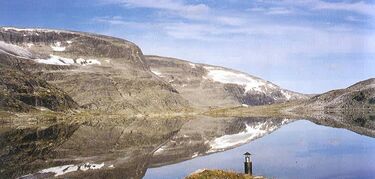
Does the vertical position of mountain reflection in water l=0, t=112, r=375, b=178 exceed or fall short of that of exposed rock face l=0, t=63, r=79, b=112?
it falls short

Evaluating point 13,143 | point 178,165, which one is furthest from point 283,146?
point 13,143

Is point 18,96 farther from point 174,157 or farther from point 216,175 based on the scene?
point 216,175

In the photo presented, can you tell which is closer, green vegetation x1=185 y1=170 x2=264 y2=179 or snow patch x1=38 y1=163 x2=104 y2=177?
green vegetation x1=185 y1=170 x2=264 y2=179

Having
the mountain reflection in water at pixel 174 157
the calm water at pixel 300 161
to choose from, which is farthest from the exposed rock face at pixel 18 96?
the calm water at pixel 300 161

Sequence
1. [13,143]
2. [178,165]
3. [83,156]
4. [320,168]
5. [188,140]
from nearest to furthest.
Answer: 1. [320,168]
2. [178,165]
3. [83,156]
4. [13,143]
5. [188,140]

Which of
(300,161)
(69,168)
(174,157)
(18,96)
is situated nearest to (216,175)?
(69,168)

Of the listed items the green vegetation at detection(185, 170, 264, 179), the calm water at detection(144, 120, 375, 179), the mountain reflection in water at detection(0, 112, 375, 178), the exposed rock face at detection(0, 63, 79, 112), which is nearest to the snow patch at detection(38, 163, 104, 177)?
the mountain reflection in water at detection(0, 112, 375, 178)

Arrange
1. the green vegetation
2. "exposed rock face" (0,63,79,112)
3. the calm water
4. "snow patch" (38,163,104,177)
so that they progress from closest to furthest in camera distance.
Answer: the green vegetation
the calm water
"snow patch" (38,163,104,177)
"exposed rock face" (0,63,79,112)

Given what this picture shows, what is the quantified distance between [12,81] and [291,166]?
151 metres

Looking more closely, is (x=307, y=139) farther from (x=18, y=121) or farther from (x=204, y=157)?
(x=18, y=121)

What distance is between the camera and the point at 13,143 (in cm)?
9050

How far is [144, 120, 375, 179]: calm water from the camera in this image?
181 feet

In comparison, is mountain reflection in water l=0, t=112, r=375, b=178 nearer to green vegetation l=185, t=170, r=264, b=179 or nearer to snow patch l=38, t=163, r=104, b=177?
snow patch l=38, t=163, r=104, b=177

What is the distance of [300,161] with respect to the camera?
66.5 meters
